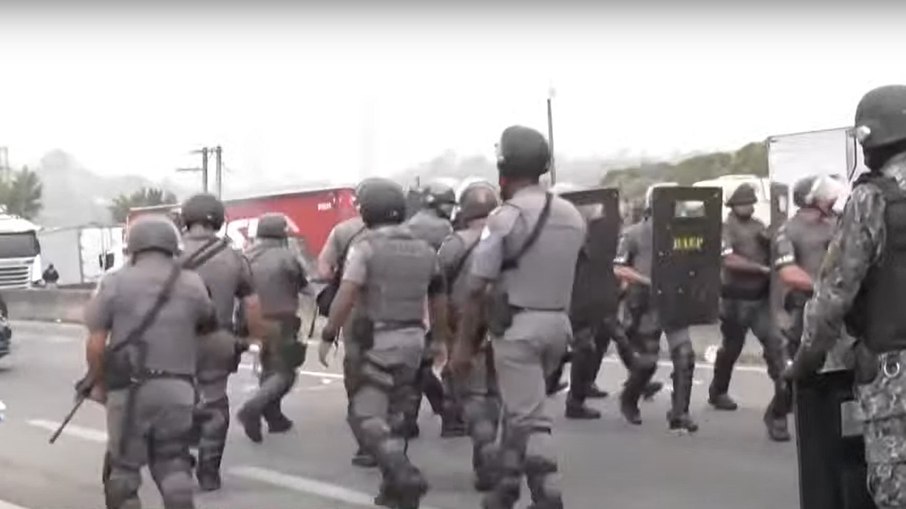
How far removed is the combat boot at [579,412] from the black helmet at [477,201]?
2.74 metres

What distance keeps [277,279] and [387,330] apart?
2.74 m

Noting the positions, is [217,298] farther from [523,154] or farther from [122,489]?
[523,154]

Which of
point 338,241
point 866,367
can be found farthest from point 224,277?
point 866,367

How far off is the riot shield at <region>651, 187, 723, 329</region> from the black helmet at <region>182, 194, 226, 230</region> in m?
3.37

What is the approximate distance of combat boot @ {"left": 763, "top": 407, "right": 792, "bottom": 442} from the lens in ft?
31.0

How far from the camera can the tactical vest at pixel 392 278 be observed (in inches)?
286

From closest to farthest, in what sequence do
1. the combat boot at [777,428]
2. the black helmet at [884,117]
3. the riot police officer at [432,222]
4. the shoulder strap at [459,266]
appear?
1. the black helmet at [884,117]
2. the shoulder strap at [459,266]
3. the riot police officer at [432,222]
4. the combat boot at [777,428]

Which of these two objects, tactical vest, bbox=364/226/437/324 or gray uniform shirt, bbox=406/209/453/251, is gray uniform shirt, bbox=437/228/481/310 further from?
tactical vest, bbox=364/226/437/324

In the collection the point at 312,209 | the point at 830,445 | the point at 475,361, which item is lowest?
the point at 312,209

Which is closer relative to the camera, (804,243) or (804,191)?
(804,243)

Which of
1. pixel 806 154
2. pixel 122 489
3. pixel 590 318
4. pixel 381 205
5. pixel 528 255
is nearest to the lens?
pixel 122 489

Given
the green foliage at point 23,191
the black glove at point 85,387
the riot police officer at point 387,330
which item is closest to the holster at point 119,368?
the black glove at point 85,387

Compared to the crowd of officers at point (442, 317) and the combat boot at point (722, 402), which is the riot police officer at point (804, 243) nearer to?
the crowd of officers at point (442, 317)

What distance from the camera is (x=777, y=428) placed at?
9.51 metres
